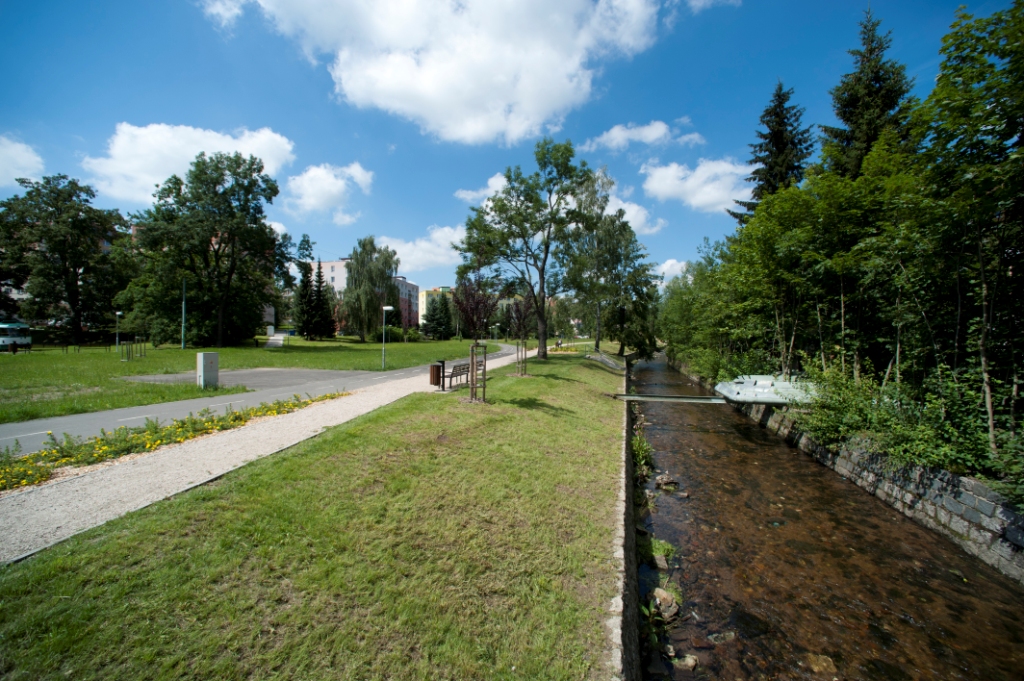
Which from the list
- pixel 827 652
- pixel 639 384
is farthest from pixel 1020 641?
pixel 639 384

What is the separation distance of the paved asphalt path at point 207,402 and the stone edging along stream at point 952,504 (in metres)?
11.7

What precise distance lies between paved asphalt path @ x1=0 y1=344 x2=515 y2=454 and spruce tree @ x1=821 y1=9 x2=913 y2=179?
19005 millimetres

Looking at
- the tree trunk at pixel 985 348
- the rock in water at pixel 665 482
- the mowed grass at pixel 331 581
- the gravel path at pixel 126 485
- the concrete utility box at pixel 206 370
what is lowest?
the rock in water at pixel 665 482

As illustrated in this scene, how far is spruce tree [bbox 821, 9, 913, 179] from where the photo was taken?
52.2ft

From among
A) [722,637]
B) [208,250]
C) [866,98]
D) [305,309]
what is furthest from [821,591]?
[305,309]

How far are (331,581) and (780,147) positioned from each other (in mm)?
26361

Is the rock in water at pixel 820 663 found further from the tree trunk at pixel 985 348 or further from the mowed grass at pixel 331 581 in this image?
the tree trunk at pixel 985 348

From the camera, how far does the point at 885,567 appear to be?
5.66m

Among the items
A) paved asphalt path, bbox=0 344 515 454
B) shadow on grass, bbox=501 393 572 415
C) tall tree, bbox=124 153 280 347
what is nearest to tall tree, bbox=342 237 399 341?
tall tree, bbox=124 153 280 347

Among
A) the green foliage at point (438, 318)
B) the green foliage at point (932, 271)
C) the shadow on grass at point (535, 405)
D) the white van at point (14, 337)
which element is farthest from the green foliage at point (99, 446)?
the green foliage at point (438, 318)

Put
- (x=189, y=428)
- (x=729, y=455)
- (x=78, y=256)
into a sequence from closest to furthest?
(x=189, y=428)
(x=729, y=455)
(x=78, y=256)

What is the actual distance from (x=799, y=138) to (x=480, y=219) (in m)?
16.7

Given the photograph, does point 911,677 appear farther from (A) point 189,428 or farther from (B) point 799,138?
(B) point 799,138

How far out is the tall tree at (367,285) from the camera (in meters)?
48.5
